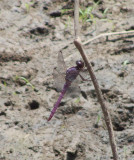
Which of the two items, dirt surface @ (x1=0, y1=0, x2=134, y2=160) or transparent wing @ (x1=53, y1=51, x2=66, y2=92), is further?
dirt surface @ (x1=0, y1=0, x2=134, y2=160)

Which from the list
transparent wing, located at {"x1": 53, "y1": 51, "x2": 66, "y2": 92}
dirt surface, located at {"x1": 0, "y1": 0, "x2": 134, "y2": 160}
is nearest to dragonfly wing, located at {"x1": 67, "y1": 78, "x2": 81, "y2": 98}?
transparent wing, located at {"x1": 53, "y1": 51, "x2": 66, "y2": 92}

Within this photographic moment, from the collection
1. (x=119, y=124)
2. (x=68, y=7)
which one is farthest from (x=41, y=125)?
(x=68, y=7)

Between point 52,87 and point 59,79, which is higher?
point 59,79

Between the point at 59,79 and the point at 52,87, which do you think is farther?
the point at 52,87

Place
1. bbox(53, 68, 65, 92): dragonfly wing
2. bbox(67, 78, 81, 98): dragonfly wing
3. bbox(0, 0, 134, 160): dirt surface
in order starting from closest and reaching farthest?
bbox(67, 78, 81, 98): dragonfly wing, bbox(53, 68, 65, 92): dragonfly wing, bbox(0, 0, 134, 160): dirt surface

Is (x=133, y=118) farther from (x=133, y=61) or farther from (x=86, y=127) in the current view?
(x=133, y=61)

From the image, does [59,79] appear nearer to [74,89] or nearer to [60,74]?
[60,74]

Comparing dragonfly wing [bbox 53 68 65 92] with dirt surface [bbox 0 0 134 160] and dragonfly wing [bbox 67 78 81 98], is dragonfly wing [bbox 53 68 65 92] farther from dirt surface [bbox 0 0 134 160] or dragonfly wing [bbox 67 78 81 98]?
dirt surface [bbox 0 0 134 160]

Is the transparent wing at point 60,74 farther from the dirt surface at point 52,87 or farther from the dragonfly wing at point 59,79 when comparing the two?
the dirt surface at point 52,87

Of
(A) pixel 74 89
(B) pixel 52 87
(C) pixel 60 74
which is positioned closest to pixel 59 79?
(C) pixel 60 74
